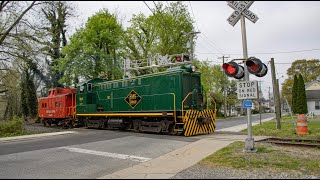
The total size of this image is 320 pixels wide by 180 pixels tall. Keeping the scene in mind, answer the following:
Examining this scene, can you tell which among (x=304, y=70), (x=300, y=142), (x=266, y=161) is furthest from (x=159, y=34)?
(x=304, y=70)

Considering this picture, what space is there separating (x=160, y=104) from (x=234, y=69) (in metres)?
8.65

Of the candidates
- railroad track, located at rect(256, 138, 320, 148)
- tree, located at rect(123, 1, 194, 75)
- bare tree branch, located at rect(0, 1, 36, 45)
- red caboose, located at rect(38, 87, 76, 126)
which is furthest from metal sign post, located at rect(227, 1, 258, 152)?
tree, located at rect(123, 1, 194, 75)

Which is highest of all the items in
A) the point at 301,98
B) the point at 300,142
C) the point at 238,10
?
the point at 238,10

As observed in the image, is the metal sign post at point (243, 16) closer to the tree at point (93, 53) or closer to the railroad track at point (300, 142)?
the railroad track at point (300, 142)

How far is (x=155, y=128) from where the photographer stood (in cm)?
1844

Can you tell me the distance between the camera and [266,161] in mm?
8711

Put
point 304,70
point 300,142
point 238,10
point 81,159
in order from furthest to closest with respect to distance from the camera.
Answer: point 304,70 → point 300,142 → point 238,10 → point 81,159

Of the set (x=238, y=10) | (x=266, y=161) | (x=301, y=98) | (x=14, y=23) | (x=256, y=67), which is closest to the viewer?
(x=266, y=161)

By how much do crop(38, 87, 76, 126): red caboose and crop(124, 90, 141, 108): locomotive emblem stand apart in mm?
7065

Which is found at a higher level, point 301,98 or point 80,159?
point 301,98

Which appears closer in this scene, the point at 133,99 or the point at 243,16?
the point at 243,16

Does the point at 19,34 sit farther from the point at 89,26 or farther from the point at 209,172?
the point at 209,172

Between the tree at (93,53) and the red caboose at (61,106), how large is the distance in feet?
15.2

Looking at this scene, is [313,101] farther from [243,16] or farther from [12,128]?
[243,16]
